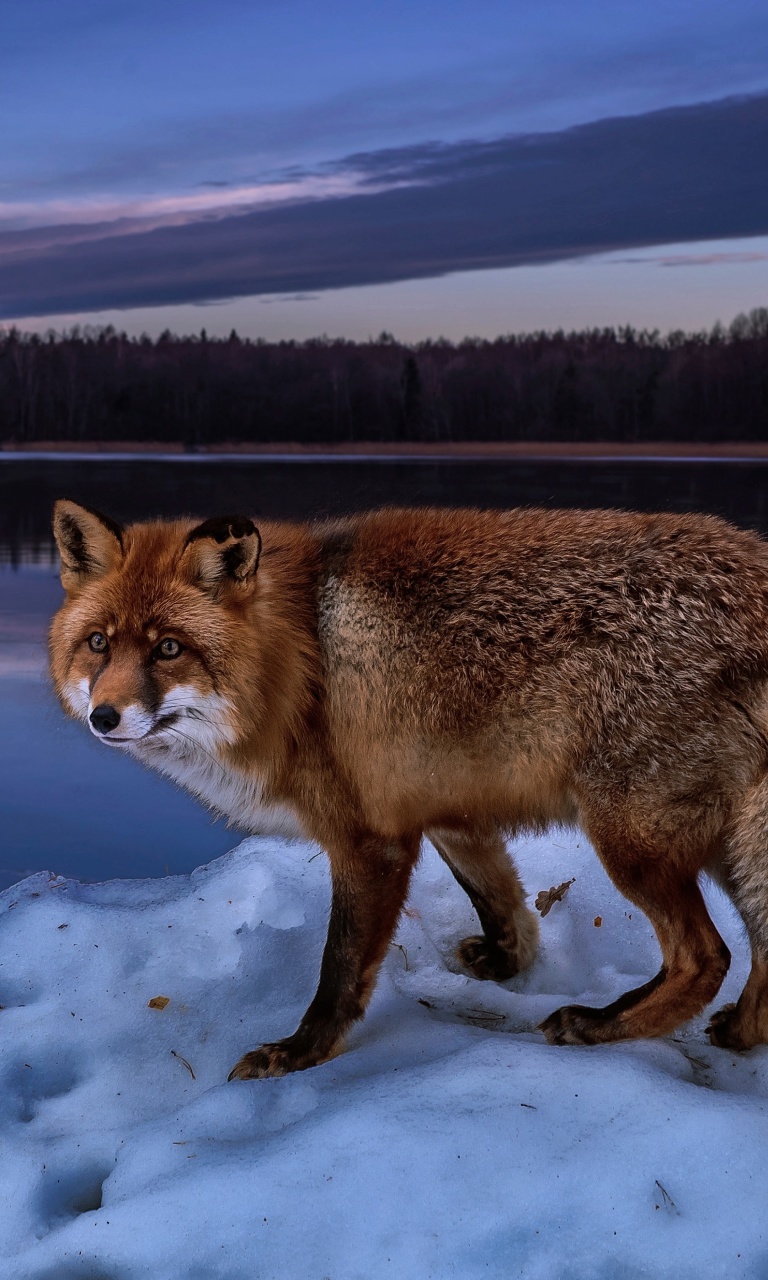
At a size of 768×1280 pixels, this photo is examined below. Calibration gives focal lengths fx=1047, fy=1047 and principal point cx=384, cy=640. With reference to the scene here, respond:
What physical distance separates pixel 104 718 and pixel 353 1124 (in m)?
1.37

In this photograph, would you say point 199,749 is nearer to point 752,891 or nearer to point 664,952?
point 664,952

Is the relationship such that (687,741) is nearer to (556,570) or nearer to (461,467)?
(556,570)

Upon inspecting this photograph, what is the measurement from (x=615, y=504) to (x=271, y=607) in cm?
147

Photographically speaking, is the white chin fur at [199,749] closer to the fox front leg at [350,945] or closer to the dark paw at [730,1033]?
the fox front leg at [350,945]

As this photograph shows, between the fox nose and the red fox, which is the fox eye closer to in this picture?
the red fox

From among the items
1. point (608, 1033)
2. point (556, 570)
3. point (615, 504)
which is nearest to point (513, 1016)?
point (608, 1033)

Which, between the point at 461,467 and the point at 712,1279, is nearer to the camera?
the point at 712,1279

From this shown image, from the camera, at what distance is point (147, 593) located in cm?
337

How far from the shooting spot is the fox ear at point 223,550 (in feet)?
10.8

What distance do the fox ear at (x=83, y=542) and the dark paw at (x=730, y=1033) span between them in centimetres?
258

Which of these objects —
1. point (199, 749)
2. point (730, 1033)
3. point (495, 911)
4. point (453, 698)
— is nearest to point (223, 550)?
point (199, 749)

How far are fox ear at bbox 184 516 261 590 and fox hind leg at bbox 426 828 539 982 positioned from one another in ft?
4.42

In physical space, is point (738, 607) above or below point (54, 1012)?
above

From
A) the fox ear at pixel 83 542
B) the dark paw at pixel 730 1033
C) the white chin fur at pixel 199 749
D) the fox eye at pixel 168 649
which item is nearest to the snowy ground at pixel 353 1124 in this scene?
the dark paw at pixel 730 1033
